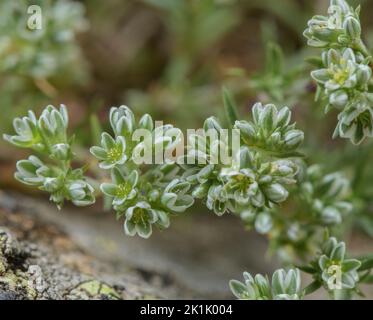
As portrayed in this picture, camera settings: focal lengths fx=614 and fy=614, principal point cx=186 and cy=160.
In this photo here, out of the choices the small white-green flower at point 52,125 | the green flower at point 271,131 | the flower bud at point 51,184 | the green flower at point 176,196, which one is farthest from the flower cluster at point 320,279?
the small white-green flower at point 52,125

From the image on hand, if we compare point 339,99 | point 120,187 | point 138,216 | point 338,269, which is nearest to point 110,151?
point 120,187

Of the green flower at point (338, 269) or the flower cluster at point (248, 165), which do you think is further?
the green flower at point (338, 269)

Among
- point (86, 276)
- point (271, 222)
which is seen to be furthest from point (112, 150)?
point (271, 222)

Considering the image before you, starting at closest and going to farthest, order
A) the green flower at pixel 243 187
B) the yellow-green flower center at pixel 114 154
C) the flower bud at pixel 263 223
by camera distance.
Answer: the green flower at pixel 243 187 < the yellow-green flower center at pixel 114 154 < the flower bud at pixel 263 223

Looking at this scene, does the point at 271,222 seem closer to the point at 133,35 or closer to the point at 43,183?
the point at 43,183

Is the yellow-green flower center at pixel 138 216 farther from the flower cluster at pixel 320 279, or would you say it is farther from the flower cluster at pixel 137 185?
the flower cluster at pixel 320 279

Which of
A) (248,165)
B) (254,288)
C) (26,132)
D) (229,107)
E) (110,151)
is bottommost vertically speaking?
(254,288)

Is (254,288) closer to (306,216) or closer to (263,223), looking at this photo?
(263,223)

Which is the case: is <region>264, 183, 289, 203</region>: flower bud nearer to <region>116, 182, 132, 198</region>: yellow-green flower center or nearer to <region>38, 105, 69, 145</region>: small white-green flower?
<region>116, 182, 132, 198</region>: yellow-green flower center
